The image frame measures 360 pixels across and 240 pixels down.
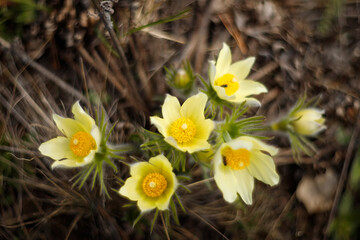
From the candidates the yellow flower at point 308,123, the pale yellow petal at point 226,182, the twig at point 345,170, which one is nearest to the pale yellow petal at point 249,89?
the yellow flower at point 308,123

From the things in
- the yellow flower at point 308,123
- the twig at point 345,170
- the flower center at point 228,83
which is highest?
the flower center at point 228,83

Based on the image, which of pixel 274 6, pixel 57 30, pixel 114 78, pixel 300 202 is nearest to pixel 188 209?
pixel 300 202

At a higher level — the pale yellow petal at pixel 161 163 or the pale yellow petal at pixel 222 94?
the pale yellow petal at pixel 222 94

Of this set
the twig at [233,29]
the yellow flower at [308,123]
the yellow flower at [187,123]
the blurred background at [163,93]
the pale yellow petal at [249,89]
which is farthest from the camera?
the twig at [233,29]

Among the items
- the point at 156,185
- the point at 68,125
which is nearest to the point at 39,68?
the point at 68,125

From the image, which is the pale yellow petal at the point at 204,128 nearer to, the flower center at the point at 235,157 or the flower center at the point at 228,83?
the flower center at the point at 235,157

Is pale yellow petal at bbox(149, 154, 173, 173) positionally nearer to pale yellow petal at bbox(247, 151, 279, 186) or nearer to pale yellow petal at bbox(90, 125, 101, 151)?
pale yellow petal at bbox(90, 125, 101, 151)

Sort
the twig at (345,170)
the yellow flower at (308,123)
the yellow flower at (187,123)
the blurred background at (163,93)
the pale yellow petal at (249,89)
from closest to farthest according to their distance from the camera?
the yellow flower at (187,123)
the yellow flower at (308,123)
the pale yellow petal at (249,89)
the blurred background at (163,93)
the twig at (345,170)

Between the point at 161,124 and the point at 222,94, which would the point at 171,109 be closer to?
the point at 161,124

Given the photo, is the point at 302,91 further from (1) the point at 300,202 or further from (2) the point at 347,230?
(2) the point at 347,230
